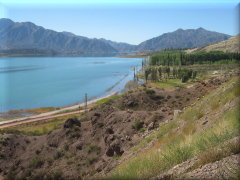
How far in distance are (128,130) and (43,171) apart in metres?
7.75

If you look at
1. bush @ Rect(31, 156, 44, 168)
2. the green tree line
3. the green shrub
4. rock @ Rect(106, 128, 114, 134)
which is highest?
the green tree line

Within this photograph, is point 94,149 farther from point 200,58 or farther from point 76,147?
point 200,58

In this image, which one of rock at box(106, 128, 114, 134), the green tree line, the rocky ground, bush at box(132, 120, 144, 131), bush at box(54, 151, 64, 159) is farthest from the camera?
the green tree line

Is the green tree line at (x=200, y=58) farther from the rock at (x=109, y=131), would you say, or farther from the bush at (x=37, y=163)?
the bush at (x=37, y=163)

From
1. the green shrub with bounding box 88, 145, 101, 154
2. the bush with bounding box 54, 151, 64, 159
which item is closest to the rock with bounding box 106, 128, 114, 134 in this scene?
the green shrub with bounding box 88, 145, 101, 154

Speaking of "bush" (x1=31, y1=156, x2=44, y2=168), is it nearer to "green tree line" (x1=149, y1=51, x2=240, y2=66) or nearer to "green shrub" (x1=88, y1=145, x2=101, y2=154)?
"green shrub" (x1=88, y1=145, x2=101, y2=154)

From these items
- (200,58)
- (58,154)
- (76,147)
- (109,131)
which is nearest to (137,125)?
(109,131)

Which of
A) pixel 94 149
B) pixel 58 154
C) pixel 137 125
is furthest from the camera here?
pixel 137 125

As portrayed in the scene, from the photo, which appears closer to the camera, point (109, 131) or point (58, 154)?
point (58, 154)

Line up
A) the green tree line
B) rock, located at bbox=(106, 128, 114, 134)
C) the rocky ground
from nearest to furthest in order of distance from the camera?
1. the rocky ground
2. rock, located at bbox=(106, 128, 114, 134)
3. the green tree line

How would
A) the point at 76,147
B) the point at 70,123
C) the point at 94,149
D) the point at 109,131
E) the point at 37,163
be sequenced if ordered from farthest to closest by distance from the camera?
1. the point at 70,123
2. the point at 109,131
3. the point at 76,147
4. the point at 94,149
5. the point at 37,163

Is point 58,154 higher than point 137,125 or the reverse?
the reverse

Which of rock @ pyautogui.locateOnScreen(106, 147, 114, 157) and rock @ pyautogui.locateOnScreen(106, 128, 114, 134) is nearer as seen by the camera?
rock @ pyautogui.locateOnScreen(106, 147, 114, 157)

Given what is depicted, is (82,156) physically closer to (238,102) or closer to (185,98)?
(238,102)
